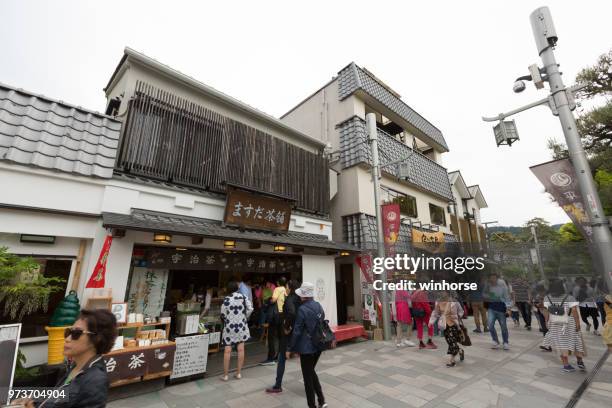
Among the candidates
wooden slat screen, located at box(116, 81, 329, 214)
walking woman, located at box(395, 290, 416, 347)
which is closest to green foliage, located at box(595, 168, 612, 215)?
walking woman, located at box(395, 290, 416, 347)

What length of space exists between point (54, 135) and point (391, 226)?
464 inches

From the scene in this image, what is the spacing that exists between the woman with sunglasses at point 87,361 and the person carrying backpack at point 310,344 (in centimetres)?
316

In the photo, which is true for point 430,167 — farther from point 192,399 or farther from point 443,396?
point 192,399

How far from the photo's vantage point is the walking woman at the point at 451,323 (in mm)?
7512

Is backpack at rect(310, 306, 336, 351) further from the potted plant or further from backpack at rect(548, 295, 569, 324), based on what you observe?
backpack at rect(548, 295, 569, 324)

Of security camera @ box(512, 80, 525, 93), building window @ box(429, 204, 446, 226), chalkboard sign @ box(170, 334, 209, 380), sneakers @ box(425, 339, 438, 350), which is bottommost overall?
sneakers @ box(425, 339, 438, 350)

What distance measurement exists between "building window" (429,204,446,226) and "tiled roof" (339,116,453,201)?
1042mm

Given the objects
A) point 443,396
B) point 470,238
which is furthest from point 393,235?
point 470,238

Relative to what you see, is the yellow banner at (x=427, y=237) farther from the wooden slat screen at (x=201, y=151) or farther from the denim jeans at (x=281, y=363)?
the denim jeans at (x=281, y=363)

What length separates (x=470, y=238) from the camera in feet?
82.6

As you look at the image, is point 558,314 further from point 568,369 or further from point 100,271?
point 100,271

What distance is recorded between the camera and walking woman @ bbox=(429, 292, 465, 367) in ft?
24.6

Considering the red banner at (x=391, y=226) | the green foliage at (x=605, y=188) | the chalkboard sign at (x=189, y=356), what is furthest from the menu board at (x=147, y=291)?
the green foliage at (x=605, y=188)

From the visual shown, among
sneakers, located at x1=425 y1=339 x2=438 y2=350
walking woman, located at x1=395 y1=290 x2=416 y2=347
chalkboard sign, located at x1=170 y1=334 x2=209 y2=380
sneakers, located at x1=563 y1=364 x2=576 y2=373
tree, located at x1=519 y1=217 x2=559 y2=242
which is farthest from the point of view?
tree, located at x1=519 y1=217 x2=559 y2=242
